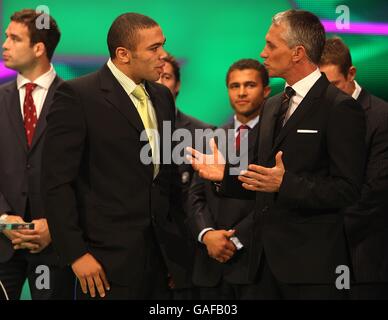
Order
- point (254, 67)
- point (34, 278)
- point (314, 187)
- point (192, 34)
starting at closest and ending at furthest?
point (314, 187) < point (34, 278) < point (254, 67) < point (192, 34)

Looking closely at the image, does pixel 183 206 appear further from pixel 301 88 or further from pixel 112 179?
pixel 301 88

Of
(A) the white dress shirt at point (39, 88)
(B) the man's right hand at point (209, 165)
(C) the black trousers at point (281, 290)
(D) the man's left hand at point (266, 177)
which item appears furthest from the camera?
(A) the white dress shirt at point (39, 88)

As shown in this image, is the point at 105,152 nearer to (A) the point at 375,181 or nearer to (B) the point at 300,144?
(B) the point at 300,144

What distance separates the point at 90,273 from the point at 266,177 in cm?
85

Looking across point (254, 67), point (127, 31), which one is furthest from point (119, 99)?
point (254, 67)

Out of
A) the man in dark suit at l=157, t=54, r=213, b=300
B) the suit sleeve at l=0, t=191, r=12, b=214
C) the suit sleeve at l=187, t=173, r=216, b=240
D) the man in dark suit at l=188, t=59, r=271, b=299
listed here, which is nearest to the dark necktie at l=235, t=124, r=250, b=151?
the man in dark suit at l=188, t=59, r=271, b=299

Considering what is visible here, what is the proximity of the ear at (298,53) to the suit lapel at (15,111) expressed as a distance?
5.26 ft

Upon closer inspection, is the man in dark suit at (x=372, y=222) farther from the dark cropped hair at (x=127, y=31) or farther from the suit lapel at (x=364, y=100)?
the dark cropped hair at (x=127, y=31)

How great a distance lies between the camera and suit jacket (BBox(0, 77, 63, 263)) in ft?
13.8

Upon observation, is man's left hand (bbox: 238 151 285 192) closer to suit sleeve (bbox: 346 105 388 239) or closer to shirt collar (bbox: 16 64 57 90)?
suit sleeve (bbox: 346 105 388 239)

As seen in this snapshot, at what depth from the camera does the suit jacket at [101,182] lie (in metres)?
3.30

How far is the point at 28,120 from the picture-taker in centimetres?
434

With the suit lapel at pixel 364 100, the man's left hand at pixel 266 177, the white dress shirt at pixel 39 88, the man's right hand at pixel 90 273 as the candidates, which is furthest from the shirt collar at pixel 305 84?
the white dress shirt at pixel 39 88

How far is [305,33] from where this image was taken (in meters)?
3.56
